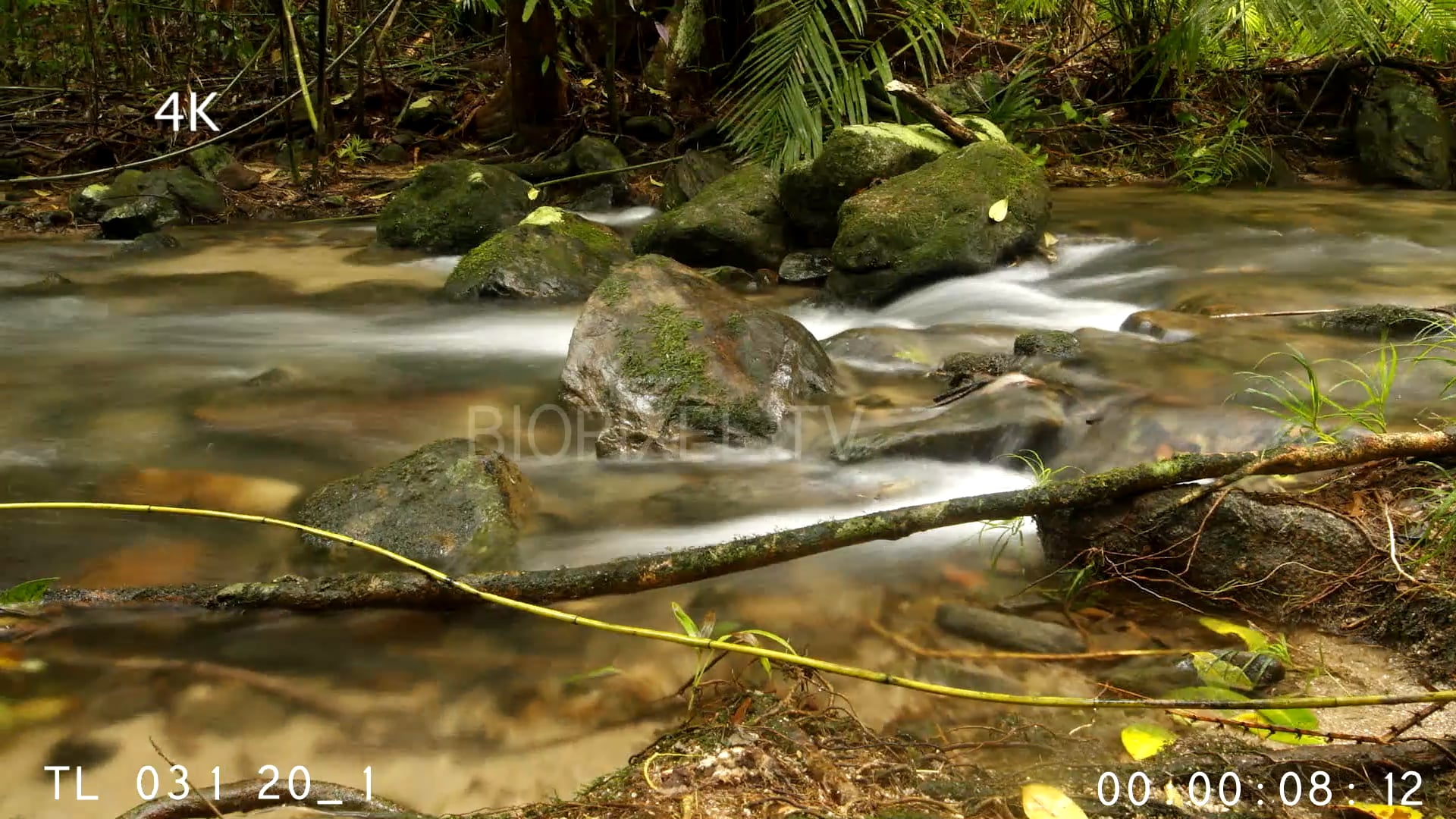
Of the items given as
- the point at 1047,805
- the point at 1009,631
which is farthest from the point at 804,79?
the point at 1047,805

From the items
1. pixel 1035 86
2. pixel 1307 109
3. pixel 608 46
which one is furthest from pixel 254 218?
pixel 1307 109

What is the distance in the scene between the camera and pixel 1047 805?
156 cm

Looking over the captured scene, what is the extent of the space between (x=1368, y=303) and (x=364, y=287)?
4.64m

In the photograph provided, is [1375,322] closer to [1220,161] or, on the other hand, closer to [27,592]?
[1220,161]

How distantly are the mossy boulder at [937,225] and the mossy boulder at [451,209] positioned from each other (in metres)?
2.24

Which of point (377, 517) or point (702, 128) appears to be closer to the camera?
point (377, 517)

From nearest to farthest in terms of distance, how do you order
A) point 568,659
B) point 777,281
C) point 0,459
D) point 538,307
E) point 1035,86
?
point 568,659, point 0,459, point 538,307, point 777,281, point 1035,86

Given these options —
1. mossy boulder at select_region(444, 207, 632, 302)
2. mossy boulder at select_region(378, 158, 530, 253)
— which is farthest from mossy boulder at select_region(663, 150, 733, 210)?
mossy boulder at select_region(444, 207, 632, 302)

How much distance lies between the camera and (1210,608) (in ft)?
7.45

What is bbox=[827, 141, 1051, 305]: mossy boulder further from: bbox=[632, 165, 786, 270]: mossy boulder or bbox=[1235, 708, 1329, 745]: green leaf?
bbox=[1235, 708, 1329, 745]: green leaf

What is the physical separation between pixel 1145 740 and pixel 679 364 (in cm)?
194

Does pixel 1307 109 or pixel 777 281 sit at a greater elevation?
pixel 1307 109

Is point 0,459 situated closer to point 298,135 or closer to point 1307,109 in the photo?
point 298,135

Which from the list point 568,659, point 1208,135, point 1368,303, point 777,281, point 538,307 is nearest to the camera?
point 568,659
